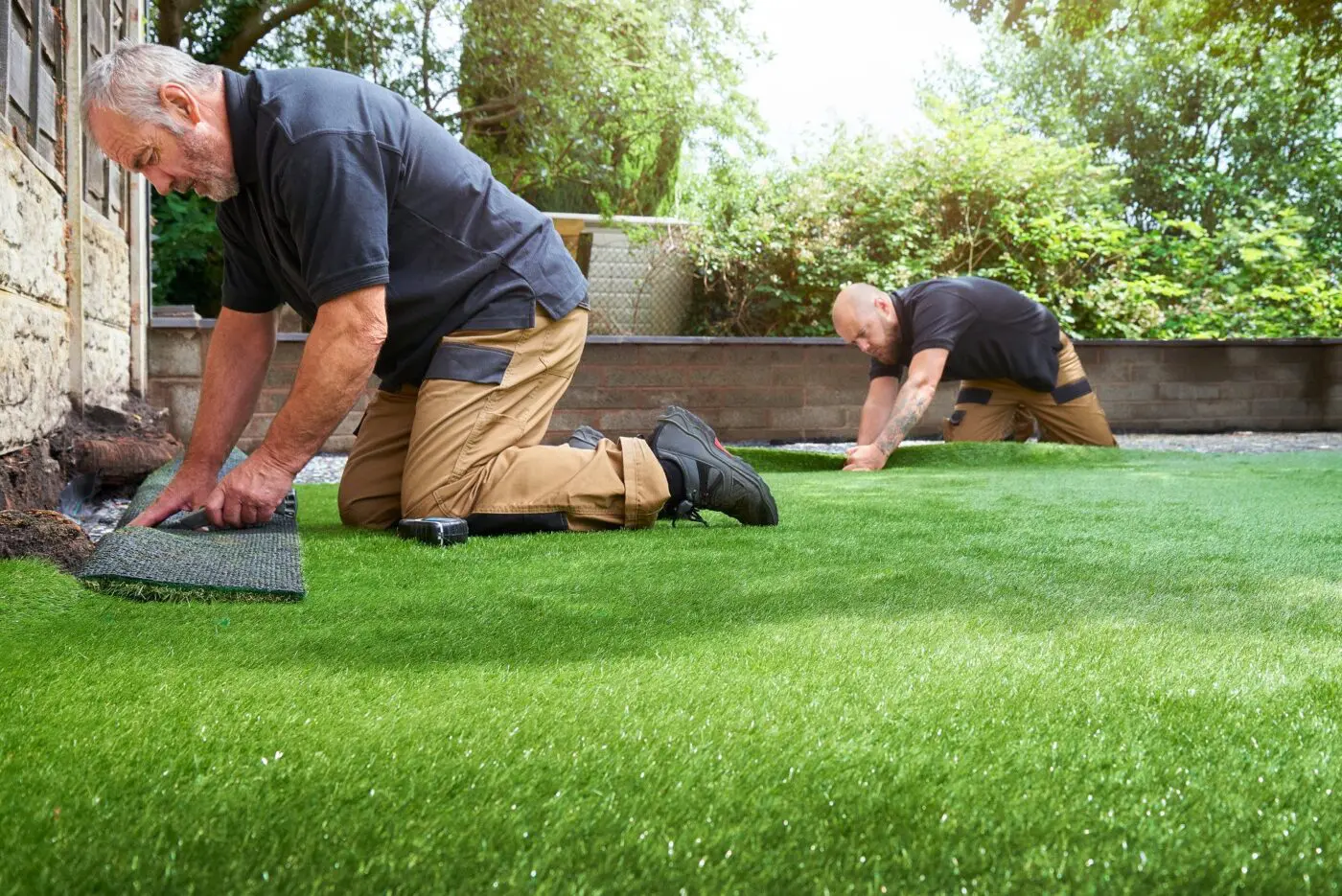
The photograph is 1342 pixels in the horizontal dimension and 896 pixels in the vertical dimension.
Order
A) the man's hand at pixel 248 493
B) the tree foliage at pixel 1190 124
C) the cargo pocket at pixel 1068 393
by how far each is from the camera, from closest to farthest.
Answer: the man's hand at pixel 248 493 < the cargo pocket at pixel 1068 393 < the tree foliage at pixel 1190 124

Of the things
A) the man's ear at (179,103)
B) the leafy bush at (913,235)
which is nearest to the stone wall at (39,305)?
the man's ear at (179,103)

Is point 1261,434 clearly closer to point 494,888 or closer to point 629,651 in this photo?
point 629,651

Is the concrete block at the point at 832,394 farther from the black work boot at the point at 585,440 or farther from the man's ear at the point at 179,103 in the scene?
the man's ear at the point at 179,103

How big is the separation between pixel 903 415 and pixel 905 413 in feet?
0.05

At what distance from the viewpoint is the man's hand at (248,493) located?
2066 millimetres

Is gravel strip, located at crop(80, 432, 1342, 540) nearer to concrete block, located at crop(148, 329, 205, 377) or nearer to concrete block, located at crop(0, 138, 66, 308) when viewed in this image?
concrete block, located at crop(148, 329, 205, 377)

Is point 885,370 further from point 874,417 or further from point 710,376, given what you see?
point 710,376

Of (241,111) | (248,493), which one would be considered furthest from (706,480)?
(241,111)

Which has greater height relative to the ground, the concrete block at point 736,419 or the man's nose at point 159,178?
the man's nose at point 159,178

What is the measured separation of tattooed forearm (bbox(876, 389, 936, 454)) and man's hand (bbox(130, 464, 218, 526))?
2455mm

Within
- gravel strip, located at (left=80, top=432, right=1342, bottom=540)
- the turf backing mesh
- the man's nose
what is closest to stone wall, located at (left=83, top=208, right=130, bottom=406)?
gravel strip, located at (left=80, top=432, right=1342, bottom=540)

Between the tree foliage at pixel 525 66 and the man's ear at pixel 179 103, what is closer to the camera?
the man's ear at pixel 179 103

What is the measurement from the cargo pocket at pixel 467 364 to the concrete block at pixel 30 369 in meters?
1.07

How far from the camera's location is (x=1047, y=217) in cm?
785
